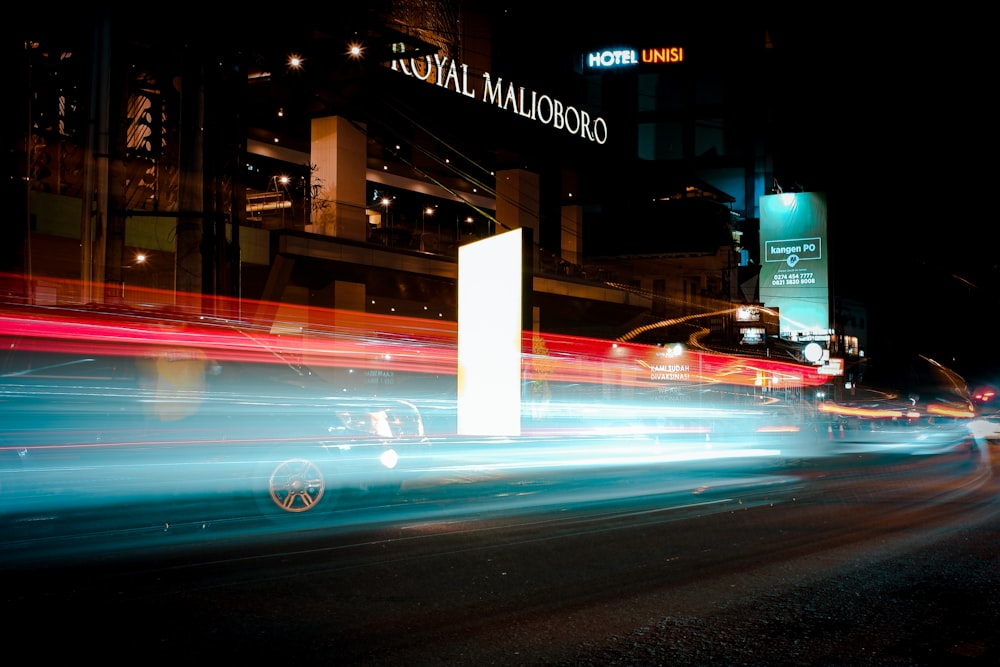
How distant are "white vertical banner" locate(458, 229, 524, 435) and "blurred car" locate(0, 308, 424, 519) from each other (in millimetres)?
4498

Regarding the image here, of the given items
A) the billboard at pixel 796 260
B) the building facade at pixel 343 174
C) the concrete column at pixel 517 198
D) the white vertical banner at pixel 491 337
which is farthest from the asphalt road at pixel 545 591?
the billboard at pixel 796 260

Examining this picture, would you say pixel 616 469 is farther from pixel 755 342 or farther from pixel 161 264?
pixel 755 342

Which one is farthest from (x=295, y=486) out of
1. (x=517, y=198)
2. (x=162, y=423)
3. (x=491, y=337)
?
(x=517, y=198)

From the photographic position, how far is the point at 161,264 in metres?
22.2

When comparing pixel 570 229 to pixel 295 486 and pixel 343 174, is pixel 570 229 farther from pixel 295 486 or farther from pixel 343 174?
pixel 295 486

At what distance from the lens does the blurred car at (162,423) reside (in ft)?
28.1

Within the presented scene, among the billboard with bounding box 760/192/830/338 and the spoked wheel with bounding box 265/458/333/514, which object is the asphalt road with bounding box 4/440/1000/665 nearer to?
the spoked wheel with bounding box 265/458/333/514

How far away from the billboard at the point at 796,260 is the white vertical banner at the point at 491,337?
108 feet

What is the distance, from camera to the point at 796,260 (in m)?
45.9

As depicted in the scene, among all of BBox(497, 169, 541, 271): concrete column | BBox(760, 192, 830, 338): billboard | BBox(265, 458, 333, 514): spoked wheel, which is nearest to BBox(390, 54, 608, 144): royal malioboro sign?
BBox(497, 169, 541, 271): concrete column

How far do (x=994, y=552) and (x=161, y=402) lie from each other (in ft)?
27.0

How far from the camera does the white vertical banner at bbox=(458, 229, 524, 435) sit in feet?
50.6

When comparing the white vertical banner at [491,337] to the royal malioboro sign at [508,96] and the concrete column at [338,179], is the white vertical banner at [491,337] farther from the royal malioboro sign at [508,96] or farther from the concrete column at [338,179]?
the royal malioboro sign at [508,96]

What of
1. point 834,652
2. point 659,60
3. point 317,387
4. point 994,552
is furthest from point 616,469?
point 659,60
